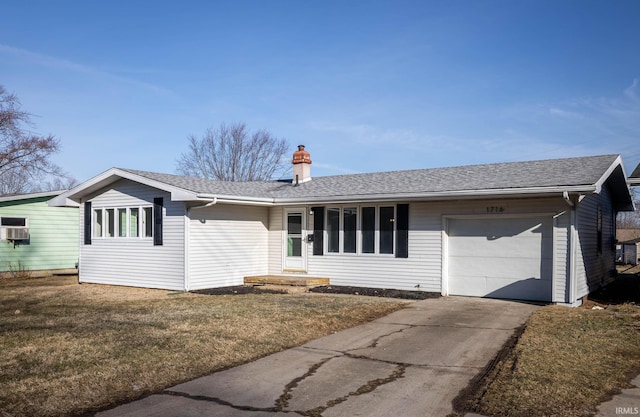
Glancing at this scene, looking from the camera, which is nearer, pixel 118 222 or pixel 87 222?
pixel 118 222

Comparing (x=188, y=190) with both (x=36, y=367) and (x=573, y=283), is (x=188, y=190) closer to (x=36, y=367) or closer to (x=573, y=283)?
(x=36, y=367)

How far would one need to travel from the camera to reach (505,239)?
12.8 m

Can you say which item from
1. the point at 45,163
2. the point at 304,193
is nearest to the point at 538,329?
the point at 304,193

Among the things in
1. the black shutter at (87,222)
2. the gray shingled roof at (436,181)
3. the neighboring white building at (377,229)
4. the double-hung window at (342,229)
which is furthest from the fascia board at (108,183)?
the double-hung window at (342,229)

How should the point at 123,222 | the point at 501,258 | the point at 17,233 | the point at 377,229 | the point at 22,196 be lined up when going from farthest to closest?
the point at 22,196, the point at 17,233, the point at 123,222, the point at 377,229, the point at 501,258

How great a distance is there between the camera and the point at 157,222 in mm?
14695

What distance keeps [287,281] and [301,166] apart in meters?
4.77

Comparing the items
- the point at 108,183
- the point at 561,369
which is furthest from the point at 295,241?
the point at 561,369

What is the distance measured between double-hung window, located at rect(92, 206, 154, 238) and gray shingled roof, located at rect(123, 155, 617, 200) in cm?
126

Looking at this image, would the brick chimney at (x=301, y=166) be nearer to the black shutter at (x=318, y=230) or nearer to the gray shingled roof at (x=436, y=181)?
the gray shingled roof at (x=436, y=181)

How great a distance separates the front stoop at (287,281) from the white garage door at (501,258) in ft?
12.2

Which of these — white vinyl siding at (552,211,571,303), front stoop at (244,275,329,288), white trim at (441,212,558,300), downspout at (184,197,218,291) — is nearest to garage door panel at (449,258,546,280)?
white trim at (441,212,558,300)

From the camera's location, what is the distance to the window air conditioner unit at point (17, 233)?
19.3 metres

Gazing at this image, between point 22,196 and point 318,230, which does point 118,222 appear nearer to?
point 318,230
